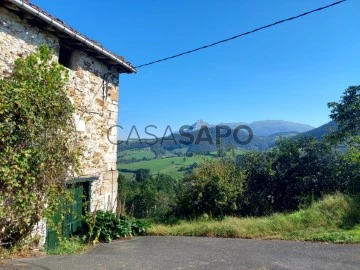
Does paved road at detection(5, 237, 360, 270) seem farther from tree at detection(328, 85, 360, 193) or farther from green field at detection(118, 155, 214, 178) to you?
green field at detection(118, 155, 214, 178)

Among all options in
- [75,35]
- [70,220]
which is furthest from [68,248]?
[75,35]

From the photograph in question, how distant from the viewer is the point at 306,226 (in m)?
8.87

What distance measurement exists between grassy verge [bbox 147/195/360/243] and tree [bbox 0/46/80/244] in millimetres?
4662

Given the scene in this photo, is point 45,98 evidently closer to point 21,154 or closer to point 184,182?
point 21,154

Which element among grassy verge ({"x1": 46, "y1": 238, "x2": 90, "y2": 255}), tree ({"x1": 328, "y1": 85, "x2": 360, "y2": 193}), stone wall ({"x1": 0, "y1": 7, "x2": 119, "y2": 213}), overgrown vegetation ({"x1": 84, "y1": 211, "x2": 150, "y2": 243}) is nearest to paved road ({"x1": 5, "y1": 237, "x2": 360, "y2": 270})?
grassy verge ({"x1": 46, "y1": 238, "x2": 90, "y2": 255})

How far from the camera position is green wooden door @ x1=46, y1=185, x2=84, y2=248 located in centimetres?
761

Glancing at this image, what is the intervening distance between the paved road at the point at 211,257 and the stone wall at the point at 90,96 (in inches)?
81.0

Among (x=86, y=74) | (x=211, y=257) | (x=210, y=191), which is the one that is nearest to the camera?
(x=211, y=257)

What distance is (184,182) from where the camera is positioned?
1424 cm

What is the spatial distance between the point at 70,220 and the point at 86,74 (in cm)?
390

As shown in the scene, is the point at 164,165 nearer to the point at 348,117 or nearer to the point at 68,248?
the point at 348,117

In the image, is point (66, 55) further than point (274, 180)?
No

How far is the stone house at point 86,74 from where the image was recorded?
21.3 feet

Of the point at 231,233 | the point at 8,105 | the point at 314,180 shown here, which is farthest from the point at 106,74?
the point at 314,180
